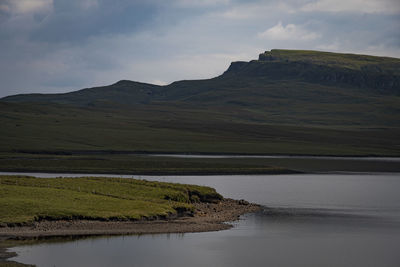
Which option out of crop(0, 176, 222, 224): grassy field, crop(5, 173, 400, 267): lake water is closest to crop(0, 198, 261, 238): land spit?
crop(0, 176, 222, 224): grassy field

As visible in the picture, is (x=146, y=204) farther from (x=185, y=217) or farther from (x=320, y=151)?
(x=320, y=151)

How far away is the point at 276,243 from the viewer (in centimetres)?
4978

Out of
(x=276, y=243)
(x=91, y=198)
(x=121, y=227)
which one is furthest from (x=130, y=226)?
(x=276, y=243)

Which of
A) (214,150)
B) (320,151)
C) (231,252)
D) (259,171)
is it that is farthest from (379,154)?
(231,252)

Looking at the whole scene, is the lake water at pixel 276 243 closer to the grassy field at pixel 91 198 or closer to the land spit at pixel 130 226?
the land spit at pixel 130 226

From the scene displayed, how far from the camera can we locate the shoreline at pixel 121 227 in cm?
4731

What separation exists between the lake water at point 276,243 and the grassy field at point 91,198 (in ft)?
18.8

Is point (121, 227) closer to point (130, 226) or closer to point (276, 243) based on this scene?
point (130, 226)

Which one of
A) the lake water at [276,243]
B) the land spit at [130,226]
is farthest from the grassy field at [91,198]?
the lake water at [276,243]

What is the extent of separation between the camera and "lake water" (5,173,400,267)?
4256 centimetres

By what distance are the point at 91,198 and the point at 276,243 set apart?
19.0 metres

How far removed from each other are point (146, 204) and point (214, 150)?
100 m

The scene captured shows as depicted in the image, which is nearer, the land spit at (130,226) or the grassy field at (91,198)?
the land spit at (130,226)

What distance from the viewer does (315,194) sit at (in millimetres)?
83688
